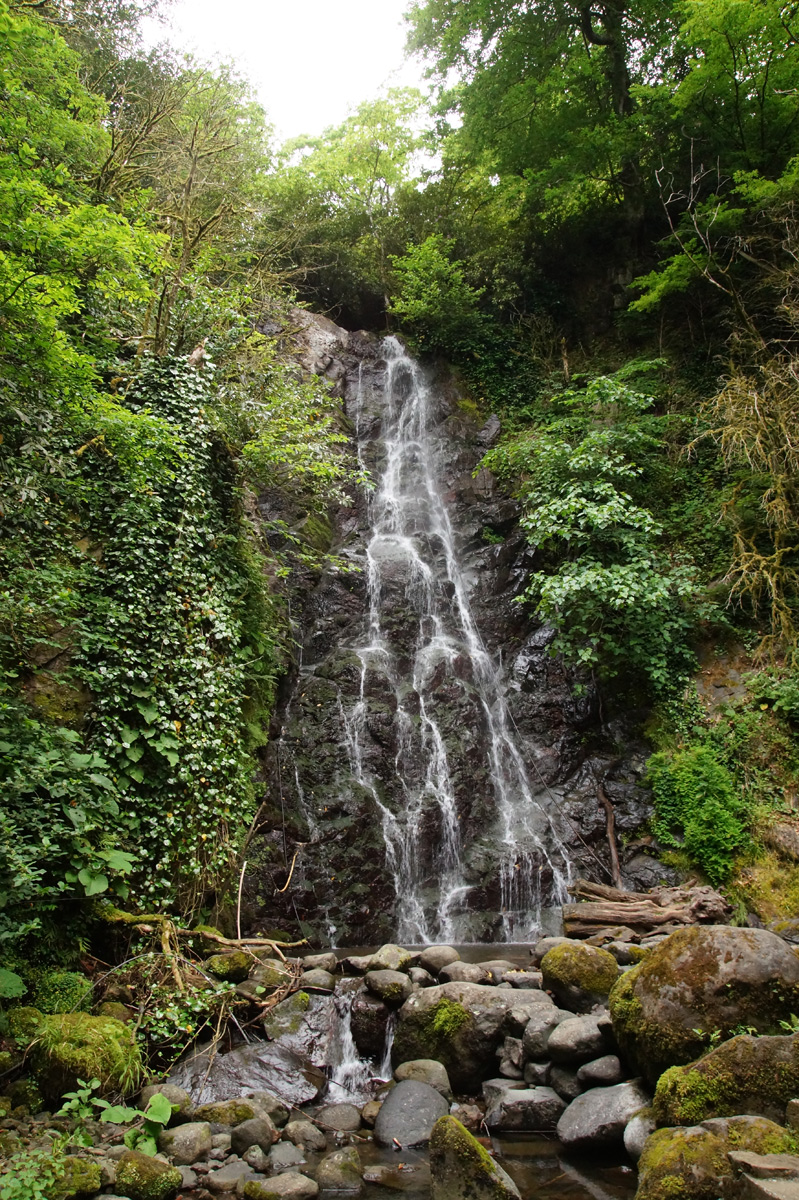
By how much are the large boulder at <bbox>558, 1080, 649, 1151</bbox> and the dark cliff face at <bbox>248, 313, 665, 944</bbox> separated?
4114 millimetres

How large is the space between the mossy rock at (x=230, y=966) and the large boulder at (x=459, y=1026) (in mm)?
1583

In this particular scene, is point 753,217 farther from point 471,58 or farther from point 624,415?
point 471,58

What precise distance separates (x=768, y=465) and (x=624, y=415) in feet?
10.8

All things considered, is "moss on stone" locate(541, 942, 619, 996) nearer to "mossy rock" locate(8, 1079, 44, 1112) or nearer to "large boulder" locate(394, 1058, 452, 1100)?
"large boulder" locate(394, 1058, 452, 1100)

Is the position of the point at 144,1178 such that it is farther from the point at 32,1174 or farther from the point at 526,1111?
the point at 526,1111

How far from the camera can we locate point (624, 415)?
12.6 meters

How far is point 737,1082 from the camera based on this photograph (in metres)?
3.58

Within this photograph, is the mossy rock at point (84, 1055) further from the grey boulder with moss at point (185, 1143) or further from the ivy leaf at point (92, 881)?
the ivy leaf at point (92, 881)

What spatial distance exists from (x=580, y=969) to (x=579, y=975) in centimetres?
5

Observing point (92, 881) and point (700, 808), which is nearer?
point (92, 881)

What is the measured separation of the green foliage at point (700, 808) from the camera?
26.9 ft

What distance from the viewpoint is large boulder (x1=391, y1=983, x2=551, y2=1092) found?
5.25 m

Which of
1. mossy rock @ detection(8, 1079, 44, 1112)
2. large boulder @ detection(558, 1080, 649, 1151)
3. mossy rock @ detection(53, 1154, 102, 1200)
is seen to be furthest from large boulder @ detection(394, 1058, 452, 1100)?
mossy rock @ detection(8, 1079, 44, 1112)

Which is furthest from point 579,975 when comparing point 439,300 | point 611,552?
point 439,300
